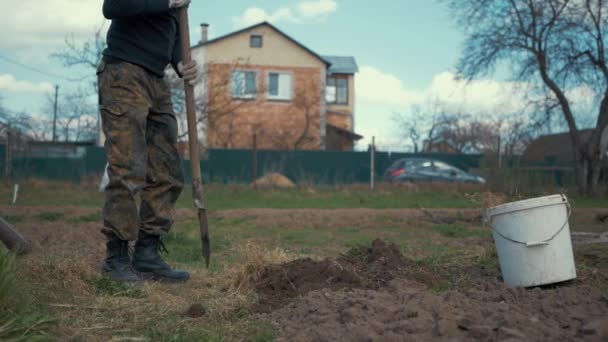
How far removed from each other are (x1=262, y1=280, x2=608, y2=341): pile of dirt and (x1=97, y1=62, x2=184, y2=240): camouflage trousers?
1421 millimetres

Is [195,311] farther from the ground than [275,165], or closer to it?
closer to it

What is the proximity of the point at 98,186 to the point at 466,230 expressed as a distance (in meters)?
Answer: 12.9

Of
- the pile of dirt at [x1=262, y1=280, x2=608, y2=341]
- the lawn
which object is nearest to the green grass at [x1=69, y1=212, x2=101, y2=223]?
the lawn

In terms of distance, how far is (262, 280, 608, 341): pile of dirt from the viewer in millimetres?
2955

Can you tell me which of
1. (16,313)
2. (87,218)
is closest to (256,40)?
(87,218)

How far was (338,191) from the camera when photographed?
1934cm

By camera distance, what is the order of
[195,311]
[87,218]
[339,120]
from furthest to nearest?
1. [339,120]
2. [87,218]
3. [195,311]

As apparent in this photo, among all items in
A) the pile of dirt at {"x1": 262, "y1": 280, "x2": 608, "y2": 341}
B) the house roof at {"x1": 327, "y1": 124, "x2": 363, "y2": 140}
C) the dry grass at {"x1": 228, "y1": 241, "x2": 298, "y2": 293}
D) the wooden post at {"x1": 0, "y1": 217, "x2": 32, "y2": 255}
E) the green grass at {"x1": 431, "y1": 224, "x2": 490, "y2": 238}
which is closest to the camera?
the pile of dirt at {"x1": 262, "y1": 280, "x2": 608, "y2": 341}

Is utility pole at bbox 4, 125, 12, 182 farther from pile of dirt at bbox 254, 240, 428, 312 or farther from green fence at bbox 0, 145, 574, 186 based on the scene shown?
pile of dirt at bbox 254, 240, 428, 312

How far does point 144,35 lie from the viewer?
4.79 meters

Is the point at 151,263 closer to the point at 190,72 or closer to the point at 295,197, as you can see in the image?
the point at 190,72

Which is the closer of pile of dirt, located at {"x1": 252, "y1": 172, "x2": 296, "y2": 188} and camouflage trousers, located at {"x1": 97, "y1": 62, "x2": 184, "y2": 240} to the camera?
camouflage trousers, located at {"x1": 97, "y1": 62, "x2": 184, "y2": 240}

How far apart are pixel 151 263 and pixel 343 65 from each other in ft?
133

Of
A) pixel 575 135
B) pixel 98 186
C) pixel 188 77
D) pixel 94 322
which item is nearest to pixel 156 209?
pixel 188 77
